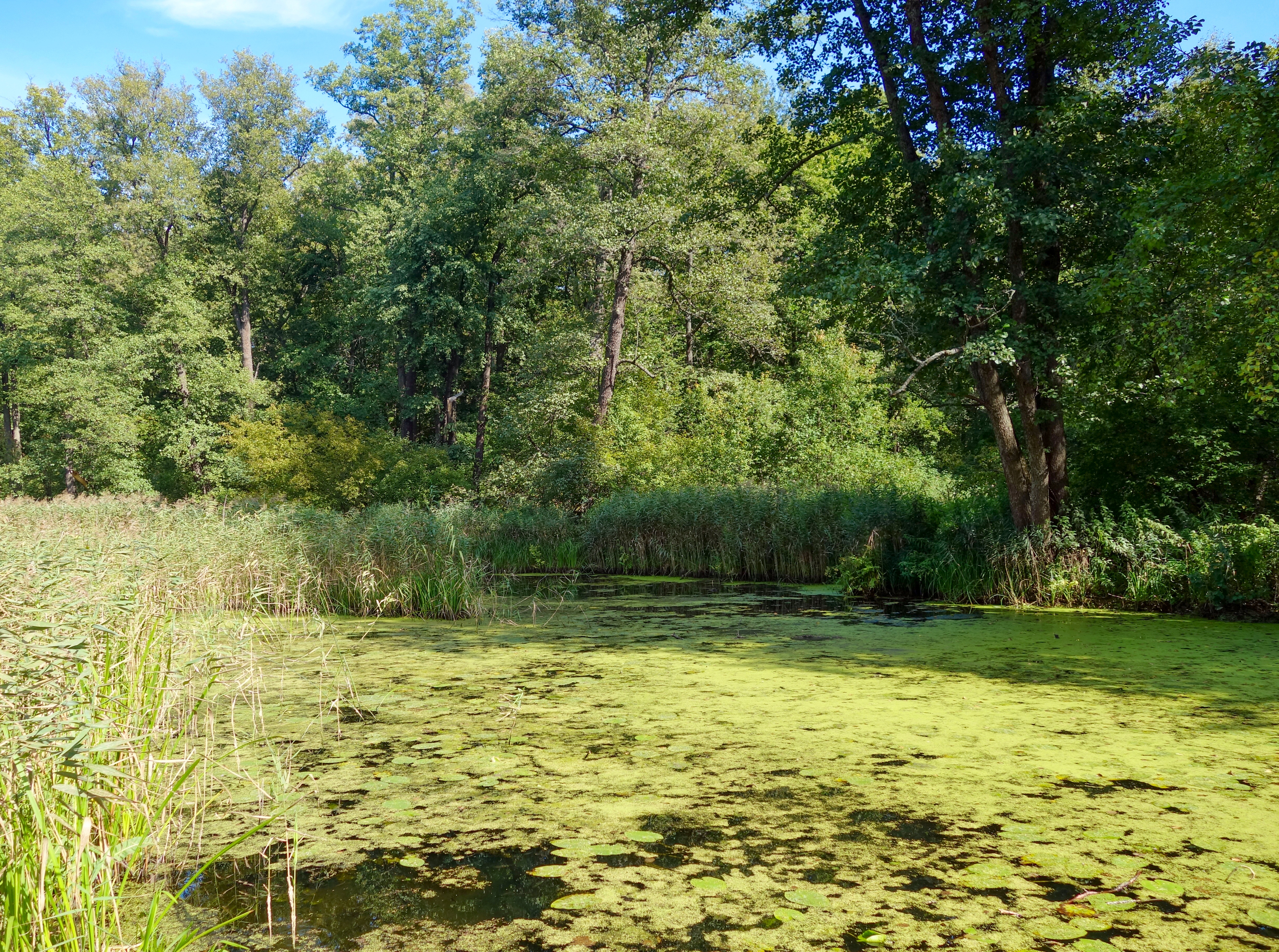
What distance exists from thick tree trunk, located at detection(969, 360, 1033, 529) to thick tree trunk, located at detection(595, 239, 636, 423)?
10.4 m

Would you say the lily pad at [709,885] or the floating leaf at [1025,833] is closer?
the lily pad at [709,885]

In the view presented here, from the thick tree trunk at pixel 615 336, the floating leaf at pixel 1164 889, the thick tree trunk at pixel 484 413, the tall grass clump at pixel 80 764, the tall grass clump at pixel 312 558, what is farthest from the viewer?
the thick tree trunk at pixel 484 413

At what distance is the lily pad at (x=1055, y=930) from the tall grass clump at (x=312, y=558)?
19.3ft

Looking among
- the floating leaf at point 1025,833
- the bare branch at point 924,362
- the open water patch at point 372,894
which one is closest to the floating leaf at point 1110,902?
the floating leaf at point 1025,833

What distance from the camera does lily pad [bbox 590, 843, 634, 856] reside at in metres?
3.04

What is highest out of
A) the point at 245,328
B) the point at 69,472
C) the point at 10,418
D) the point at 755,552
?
the point at 245,328

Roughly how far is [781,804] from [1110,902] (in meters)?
1.21

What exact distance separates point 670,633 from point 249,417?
2050 centimetres

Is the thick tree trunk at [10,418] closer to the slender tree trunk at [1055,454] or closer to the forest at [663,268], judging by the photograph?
the forest at [663,268]

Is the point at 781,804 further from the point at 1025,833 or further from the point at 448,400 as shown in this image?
the point at 448,400

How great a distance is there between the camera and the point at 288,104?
28.5 metres

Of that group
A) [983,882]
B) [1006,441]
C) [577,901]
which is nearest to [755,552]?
[1006,441]

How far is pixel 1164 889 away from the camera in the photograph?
273 centimetres

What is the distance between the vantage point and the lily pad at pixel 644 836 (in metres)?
3.15
